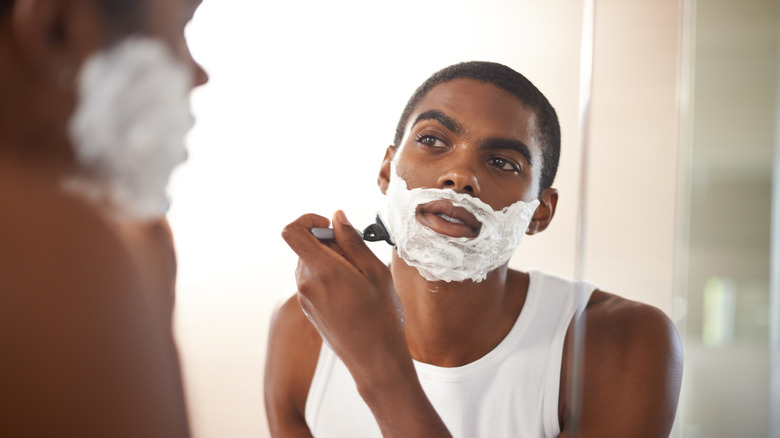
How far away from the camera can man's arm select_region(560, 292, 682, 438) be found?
1.80 ft

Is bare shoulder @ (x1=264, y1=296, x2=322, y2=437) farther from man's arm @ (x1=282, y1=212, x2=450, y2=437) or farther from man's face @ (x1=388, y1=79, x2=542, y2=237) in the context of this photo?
man's face @ (x1=388, y1=79, x2=542, y2=237)

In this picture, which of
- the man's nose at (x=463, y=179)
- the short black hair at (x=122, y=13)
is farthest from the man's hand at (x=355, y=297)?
the short black hair at (x=122, y=13)

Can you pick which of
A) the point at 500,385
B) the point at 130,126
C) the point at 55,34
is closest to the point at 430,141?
the point at 500,385

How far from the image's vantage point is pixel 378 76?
0.58m

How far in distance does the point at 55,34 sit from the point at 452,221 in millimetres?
536

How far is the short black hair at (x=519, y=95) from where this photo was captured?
0.55m

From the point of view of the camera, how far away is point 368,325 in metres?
0.55

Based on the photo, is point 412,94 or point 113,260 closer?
point 412,94

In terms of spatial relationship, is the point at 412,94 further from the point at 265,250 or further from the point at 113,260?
the point at 113,260

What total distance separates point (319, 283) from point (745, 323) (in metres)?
0.56

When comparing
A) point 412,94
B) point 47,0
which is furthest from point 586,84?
point 47,0

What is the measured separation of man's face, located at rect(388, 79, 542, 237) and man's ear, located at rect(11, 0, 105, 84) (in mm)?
435

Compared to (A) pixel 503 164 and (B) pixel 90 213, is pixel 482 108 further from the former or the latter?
(B) pixel 90 213

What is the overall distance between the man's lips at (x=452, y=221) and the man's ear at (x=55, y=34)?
468mm
